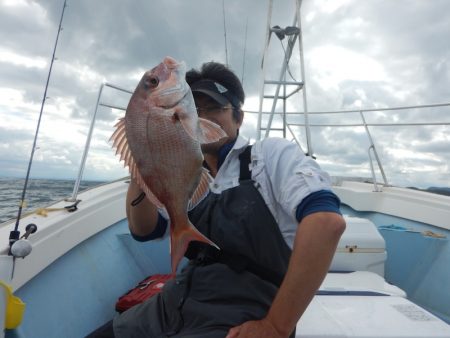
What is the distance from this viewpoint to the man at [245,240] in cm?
132

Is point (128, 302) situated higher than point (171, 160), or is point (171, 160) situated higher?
point (171, 160)

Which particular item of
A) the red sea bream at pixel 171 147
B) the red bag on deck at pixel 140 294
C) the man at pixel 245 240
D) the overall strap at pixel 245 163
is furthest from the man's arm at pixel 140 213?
the red bag on deck at pixel 140 294

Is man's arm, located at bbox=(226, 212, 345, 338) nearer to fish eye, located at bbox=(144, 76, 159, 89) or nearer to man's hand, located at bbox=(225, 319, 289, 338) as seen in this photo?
man's hand, located at bbox=(225, 319, 289, 338)

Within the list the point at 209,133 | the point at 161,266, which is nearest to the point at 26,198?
the point at 161,266

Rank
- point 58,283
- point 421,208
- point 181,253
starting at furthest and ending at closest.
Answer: point 421,208 → point 58,283 → point 181,253

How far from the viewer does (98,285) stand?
8.73ft

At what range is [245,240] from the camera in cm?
161

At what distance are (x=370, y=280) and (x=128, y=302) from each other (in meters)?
1.86

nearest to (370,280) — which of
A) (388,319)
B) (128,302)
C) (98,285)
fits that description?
(388,319)

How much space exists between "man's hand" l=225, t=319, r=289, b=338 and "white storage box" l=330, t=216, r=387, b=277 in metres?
1.85

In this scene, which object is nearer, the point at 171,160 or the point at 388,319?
the point at 171,160

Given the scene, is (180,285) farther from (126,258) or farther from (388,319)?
(126,258)

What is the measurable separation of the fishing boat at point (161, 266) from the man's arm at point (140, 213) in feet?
1.86

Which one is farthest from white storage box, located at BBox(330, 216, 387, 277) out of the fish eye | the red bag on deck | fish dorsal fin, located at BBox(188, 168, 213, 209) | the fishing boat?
the fish eye
